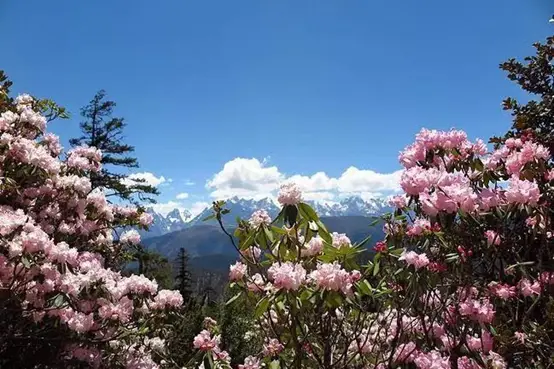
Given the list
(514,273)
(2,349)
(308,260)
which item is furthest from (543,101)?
(2,349)

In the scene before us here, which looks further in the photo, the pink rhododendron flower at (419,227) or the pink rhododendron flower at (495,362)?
the pink rhododendron flower at (419,227)

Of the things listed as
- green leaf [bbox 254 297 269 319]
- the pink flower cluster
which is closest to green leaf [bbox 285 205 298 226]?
the pink flower cluster

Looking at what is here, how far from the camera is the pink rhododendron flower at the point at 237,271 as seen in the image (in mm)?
3207

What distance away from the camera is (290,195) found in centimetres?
256

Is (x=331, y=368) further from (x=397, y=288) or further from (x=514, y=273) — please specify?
(x=514, y=273)

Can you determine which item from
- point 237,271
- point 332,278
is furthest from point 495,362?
point 237,271

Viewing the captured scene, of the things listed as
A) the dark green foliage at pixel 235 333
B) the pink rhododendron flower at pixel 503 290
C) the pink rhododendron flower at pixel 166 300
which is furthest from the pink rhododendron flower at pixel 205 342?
the dark green foliage at pixel 235 333

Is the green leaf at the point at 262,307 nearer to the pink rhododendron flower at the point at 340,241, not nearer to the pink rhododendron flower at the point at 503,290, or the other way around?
the pink rhododendron flower at the point at 340,241

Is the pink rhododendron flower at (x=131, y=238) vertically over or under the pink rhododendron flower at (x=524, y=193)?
over

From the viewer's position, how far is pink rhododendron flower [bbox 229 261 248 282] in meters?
3.21

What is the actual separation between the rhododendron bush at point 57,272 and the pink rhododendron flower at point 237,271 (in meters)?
0.62

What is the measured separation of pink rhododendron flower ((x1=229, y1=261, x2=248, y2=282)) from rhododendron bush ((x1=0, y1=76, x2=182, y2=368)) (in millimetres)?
624

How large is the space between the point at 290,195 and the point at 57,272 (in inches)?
62.4

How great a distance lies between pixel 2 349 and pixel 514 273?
345 cm
